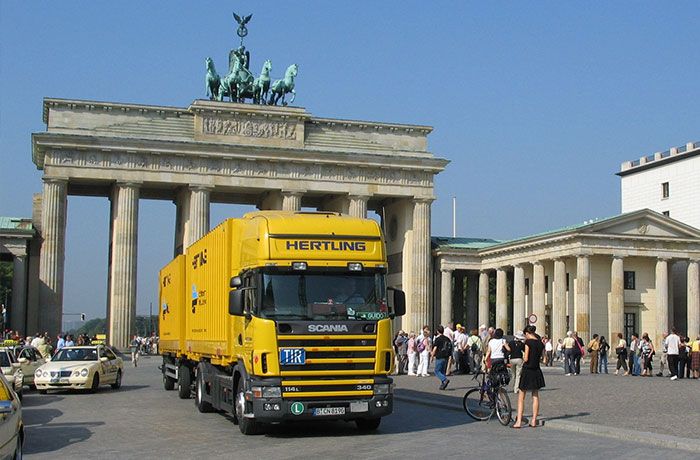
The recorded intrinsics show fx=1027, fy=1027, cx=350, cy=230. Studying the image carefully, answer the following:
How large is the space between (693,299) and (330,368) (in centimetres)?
5543

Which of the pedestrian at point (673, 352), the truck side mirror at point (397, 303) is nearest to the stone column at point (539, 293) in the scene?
the pedestrian at point (673, 352)

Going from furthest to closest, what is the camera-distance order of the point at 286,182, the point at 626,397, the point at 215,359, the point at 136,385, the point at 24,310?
the point at 286,182 → the point at 24,310 → the point at 136,385 → the point at 626,397 → the point at 215,359

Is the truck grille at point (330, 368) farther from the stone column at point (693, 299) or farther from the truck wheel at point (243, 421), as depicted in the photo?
the stone column at point (693, 299)

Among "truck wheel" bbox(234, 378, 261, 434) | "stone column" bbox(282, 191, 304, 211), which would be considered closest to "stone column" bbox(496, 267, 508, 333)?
"stone column" bbox(282, 191, 304, 211)

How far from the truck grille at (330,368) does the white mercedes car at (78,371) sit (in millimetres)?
15246

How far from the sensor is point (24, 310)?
2660 inches

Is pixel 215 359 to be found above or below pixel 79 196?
below

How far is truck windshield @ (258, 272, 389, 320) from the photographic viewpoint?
18.5m

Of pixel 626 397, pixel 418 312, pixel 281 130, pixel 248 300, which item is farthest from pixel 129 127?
pixel 248 300

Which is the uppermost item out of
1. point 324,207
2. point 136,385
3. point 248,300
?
point 324,207

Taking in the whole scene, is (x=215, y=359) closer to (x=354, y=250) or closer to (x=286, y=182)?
(x=354, y=250)

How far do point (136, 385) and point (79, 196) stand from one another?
44.6 metres

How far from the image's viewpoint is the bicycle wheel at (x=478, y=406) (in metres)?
21.8

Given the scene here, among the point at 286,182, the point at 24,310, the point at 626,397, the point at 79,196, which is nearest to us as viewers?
the point at 626,397
